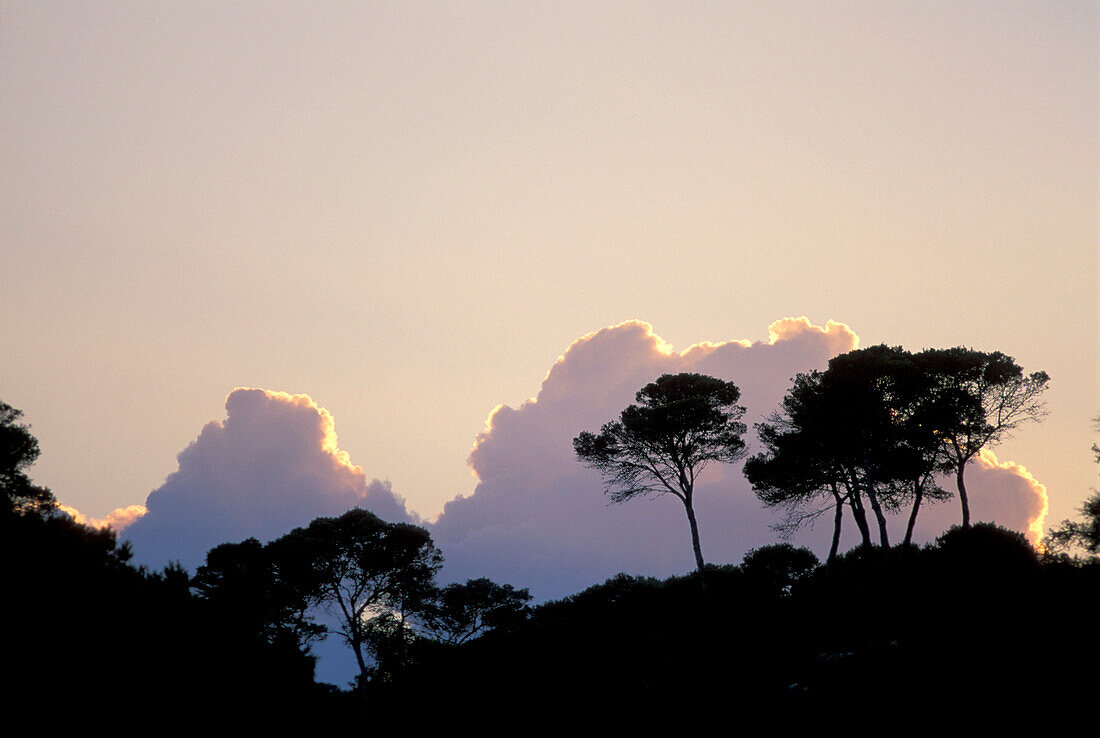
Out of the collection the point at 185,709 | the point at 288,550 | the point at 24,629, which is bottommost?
the point at 185,709

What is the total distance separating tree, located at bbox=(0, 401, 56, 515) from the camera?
142 feet

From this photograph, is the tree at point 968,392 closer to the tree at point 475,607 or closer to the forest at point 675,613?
the forest at point 675,613

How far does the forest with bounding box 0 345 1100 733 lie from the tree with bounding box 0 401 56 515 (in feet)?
0.37

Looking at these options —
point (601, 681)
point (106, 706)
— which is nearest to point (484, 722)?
point (601, 681)

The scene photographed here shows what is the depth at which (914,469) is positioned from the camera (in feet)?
150

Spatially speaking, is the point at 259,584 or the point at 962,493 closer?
the point at 962,493

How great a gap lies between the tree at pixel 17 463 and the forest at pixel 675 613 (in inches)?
4.5

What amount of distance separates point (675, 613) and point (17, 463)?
40.2 m

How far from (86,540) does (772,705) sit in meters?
24.1

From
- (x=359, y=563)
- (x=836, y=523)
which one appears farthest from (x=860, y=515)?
(x=359, y=563)

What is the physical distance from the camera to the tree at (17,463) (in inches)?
1699

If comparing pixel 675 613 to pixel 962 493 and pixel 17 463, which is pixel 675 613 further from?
pixel 17 463

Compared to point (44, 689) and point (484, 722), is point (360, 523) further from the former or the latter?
point (44, 689)

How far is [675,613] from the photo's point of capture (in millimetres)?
46562
